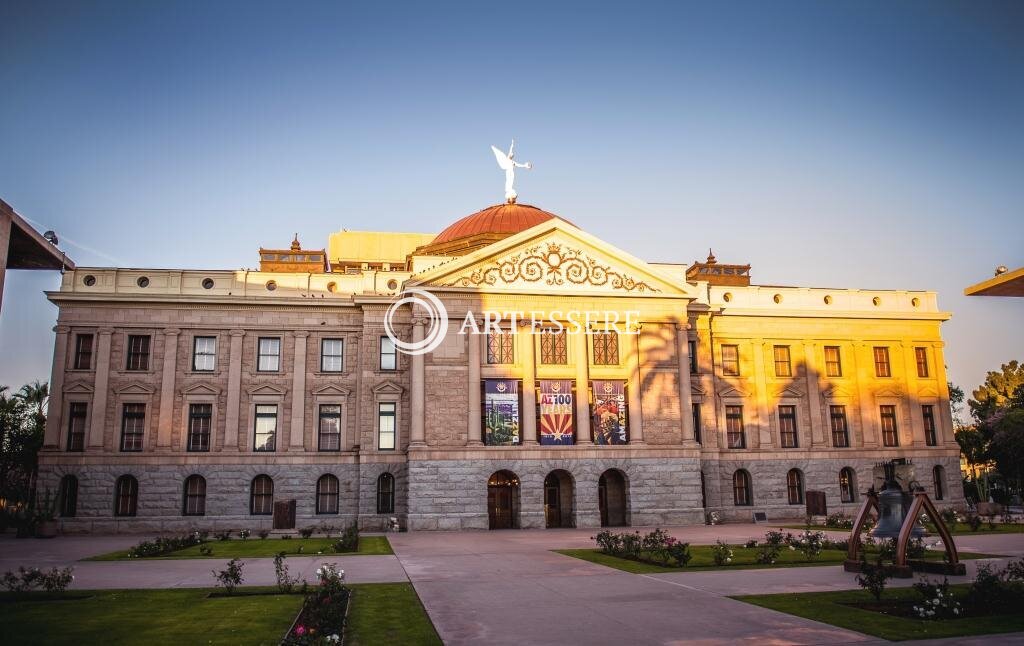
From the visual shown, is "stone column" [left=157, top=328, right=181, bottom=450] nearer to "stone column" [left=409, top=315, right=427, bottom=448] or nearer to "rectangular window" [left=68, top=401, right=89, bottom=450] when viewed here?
"rectangular window" [left=68, top=401, right=89, bottom=450]

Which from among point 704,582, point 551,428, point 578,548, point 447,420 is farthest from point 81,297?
point 704,582

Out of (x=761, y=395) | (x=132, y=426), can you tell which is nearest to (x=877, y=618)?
(x=761, y=395)

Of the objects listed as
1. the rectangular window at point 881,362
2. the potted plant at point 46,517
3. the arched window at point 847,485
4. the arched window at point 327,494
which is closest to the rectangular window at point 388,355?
the arched window at point 327,494

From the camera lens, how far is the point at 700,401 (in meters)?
46.4

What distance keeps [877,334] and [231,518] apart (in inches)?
1598

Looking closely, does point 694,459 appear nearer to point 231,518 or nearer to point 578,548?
point 578,548

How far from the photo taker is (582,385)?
42000 millimetres

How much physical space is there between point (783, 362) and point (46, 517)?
4214cm

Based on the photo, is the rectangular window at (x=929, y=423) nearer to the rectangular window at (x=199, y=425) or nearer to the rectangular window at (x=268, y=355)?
the rectangular window at (x=268, y=355)

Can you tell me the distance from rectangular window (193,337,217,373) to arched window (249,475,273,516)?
6724 mm

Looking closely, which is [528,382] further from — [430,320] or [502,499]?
[502,499]

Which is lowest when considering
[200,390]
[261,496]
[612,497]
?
[612,497]

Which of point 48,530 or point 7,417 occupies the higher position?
point 7,417

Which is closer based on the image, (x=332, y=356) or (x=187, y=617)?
(x=187, y=617)
